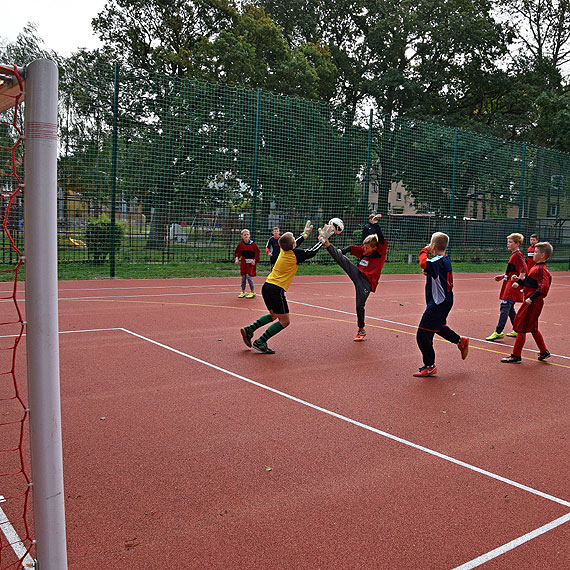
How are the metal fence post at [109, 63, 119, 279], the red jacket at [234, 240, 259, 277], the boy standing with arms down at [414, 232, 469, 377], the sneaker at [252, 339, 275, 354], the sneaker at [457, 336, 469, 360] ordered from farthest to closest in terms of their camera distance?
1. the metal fence post at [109, 63, 119, 279]
2. the red jacket at [234, 240, 259, 277]
3. the sneaker at [252, 339, 275, 354]
4. the sneaker at [457, 336, 469, 360]
5. the boy standing with arms down at [414, 232, 469, 377]

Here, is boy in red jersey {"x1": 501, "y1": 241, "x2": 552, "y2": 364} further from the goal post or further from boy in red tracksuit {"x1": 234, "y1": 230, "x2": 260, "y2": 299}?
boy in red tracksuit {"x1": 234, "y1": 230, "x2": 260, "y2": 299}

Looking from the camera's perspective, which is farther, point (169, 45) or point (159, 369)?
point (169, 45)

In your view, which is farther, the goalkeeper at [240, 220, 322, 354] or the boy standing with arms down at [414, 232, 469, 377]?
the goalkeeper at [240, 220, 322, 354]

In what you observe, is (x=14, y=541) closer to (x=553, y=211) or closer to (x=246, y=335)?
(x=246, y=335)

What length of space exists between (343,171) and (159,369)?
14.3 meters

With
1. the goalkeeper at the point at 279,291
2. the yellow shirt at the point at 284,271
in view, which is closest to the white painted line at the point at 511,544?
the goalkeeper at the point at 279,291

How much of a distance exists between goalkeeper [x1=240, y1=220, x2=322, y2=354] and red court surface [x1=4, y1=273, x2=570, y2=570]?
265mm

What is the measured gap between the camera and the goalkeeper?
7422mm

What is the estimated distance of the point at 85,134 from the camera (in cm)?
1527

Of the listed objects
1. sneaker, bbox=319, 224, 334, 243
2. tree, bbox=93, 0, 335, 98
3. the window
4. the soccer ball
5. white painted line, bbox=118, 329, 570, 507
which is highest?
tree, bbox=93, 0, 335, 98

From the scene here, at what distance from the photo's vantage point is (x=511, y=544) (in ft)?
10.2

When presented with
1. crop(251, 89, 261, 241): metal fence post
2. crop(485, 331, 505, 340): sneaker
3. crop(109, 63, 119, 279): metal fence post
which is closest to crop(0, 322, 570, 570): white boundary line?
crop(485, 331, 505, 340): sneaker

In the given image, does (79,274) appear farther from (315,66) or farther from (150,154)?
(315,66)

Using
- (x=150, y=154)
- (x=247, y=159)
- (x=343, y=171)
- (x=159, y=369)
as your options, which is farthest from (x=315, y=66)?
(x=159, y=369)
